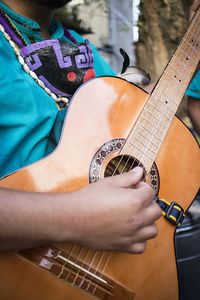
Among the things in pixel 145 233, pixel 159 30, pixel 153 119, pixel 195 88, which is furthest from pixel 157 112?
pixel 159 30

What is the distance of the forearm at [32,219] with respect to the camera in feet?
2.56

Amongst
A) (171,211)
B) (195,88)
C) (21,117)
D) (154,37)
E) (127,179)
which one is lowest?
(154,37)

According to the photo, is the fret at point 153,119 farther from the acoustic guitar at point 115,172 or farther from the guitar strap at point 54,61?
the guitar strap at point 54,61

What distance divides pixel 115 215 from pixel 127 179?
0.34ft

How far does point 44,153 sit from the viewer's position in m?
1.07

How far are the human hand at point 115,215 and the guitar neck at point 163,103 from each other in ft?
0.50

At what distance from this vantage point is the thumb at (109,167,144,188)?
91 cm

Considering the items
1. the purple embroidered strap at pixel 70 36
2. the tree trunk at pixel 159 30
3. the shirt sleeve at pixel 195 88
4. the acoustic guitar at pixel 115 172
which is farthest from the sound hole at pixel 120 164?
the tree trunk at pixel 159 30

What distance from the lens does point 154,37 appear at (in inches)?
119

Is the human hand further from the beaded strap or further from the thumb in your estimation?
the beaded strap

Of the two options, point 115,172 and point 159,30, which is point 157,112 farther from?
point 159,30

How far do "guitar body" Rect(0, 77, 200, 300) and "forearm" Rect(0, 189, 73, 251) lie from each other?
66 mm

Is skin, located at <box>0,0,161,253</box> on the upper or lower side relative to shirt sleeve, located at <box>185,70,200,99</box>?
upper

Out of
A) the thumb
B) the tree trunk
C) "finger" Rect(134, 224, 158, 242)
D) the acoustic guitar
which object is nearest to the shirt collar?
the acoustic guitar
